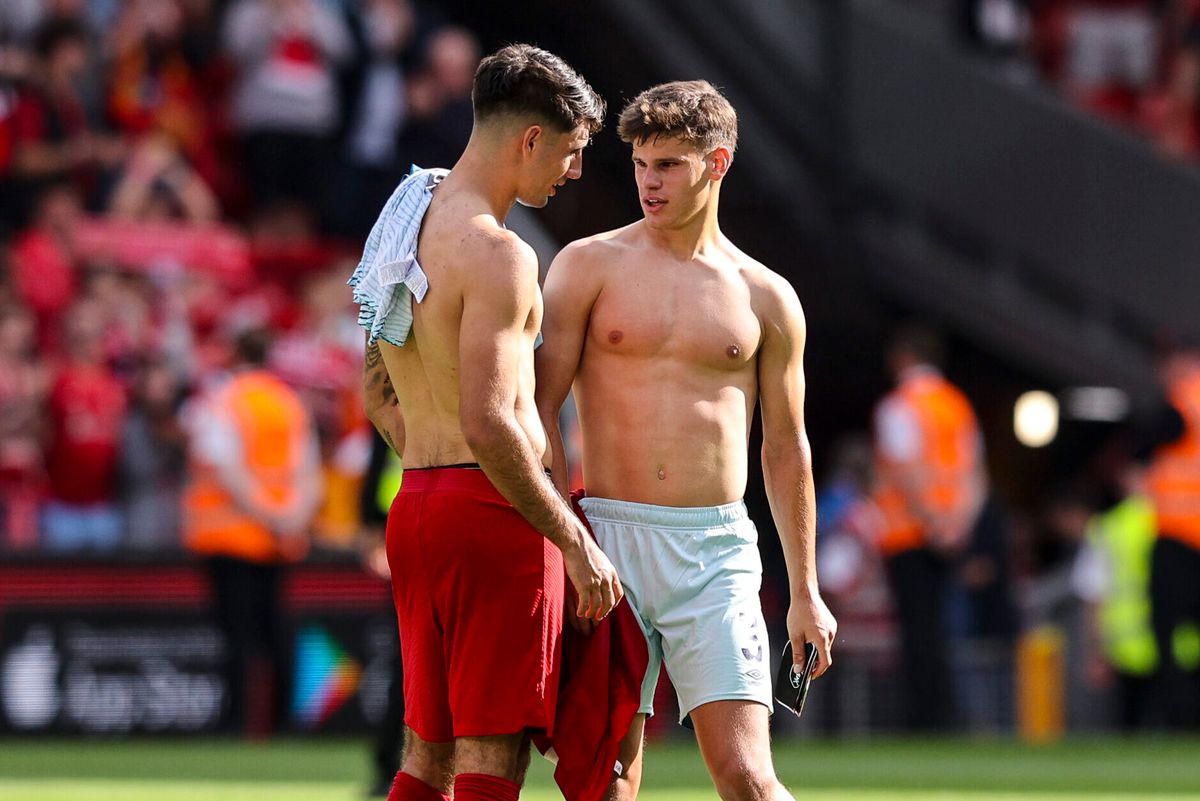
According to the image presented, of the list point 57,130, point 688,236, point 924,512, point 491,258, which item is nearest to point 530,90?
point 491,258

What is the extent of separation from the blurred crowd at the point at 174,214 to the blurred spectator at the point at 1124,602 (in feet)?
18.2

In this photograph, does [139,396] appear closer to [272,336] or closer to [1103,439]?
[272,336]

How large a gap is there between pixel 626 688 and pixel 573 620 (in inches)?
11.3

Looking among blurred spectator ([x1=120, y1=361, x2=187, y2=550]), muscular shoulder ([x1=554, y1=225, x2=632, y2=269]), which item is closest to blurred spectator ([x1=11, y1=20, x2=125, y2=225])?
blurred spectator ([x1=120, y1=361, x2=187, y2=550])

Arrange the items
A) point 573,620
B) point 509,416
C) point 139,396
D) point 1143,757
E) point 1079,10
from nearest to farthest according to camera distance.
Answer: point 509,416 < point 573,620 < point 1143,757 < point 139,396 < point 1079,10

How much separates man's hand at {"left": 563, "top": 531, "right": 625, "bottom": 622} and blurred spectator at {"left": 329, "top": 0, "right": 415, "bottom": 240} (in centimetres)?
1139

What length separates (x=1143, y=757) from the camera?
13320 mm

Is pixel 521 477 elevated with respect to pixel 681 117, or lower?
lower

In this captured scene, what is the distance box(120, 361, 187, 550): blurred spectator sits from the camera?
14.6 meters

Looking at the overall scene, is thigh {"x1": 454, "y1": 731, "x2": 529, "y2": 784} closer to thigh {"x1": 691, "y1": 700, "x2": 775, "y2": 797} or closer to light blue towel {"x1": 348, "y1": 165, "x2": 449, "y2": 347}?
thigh {"x1": 691, "y1": 700, "x2": 775, "y2": 797}

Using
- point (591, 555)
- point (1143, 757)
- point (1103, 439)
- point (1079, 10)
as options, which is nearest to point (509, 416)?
point (591, 555)

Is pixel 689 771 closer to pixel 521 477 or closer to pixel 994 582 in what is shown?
pixel 994 582

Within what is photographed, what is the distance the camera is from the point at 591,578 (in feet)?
19.2

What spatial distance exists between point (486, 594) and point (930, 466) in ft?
30.2
